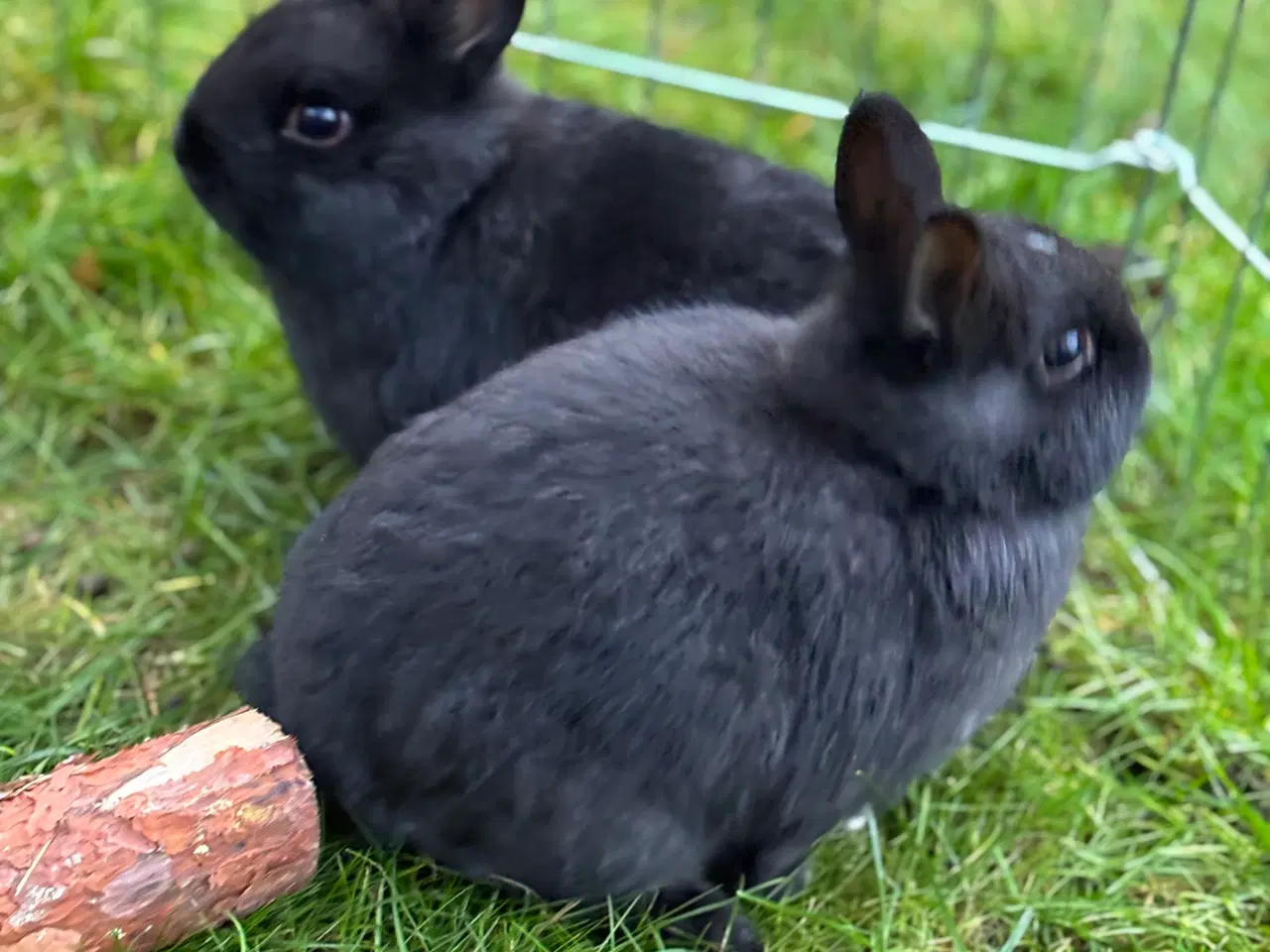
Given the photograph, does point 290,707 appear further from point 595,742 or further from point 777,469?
point 777,469

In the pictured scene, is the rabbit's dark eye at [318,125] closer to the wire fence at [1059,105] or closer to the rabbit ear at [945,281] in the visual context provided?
the wire fence at [1059,105]

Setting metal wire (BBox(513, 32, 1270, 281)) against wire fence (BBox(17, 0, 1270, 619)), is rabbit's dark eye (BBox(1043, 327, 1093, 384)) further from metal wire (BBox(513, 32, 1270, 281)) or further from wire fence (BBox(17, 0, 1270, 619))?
metal wire (BBox(513, 32, 1270, 281))

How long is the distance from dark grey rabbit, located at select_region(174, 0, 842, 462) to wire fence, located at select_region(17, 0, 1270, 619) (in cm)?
57

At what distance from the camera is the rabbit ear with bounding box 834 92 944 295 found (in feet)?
4.62

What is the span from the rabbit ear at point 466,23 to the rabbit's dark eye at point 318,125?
173mm

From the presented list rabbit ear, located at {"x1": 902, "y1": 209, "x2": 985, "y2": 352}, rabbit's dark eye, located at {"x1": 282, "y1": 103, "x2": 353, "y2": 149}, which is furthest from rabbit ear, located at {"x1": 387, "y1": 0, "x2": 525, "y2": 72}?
rabbit ear, located at {"x1": 902, "y1": 209, "x2": 985, "y2": 352}

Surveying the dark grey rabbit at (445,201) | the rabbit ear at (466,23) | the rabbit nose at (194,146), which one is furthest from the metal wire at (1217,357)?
the rabbit nose at (194,146)

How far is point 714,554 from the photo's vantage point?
4.93 feet

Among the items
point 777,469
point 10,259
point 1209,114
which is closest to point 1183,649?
point 1209,114

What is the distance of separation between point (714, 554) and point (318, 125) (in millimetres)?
978

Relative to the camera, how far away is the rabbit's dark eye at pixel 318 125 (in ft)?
6.64

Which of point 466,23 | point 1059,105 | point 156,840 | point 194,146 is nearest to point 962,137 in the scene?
point 1059,105

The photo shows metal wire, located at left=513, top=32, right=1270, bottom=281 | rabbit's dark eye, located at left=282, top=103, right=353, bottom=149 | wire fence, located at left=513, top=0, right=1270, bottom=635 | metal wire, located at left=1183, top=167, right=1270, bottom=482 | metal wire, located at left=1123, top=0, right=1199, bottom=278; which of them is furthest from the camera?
metal wire, located at left=513, top=32, right=1270, bottom=281

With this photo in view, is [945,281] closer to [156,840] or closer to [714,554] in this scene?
[714,554]
